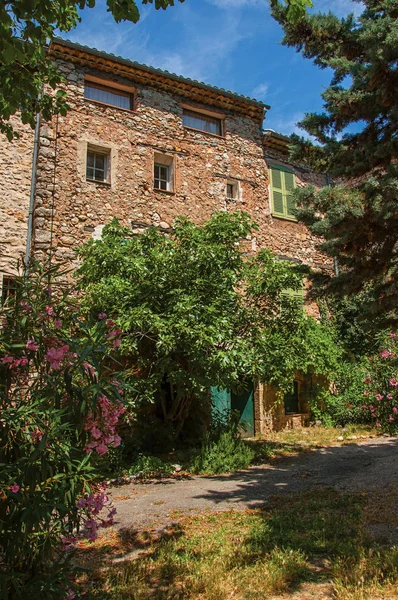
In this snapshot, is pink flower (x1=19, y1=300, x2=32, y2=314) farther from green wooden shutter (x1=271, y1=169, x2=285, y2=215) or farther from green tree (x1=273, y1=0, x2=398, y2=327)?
green wooden shutter (x1=271, y1=169, x2=285, y2=215)

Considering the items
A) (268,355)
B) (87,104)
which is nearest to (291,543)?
(268,355)

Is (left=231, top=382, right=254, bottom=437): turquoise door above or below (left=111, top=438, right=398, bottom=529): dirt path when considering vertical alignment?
above

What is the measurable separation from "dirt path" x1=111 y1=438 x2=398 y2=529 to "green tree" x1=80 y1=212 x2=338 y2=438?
1.44m

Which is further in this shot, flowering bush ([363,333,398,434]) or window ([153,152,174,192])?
window ([153,152,174,192])

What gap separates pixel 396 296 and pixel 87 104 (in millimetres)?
8420

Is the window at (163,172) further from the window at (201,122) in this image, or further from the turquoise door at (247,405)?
the turquoise door at (247,405)

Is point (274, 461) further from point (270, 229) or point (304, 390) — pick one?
point (270, 229)

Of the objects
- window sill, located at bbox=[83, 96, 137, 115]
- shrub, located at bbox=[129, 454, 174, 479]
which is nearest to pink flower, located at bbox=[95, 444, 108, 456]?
shrub, located at bbox=[129, 454, 174, 479]

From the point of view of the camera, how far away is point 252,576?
350cm

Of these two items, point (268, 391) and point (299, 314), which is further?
point (268, 391)

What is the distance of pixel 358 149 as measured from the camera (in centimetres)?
569

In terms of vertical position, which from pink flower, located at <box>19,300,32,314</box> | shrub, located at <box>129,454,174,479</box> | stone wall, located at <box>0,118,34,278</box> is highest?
stone wall, located at <box>0,118,34,278</box>

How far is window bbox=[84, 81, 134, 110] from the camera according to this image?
11156mm

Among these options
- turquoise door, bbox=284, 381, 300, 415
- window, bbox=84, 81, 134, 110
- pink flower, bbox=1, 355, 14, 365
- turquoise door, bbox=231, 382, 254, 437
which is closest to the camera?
pink flower, bbox=1, 355, 14, 365
